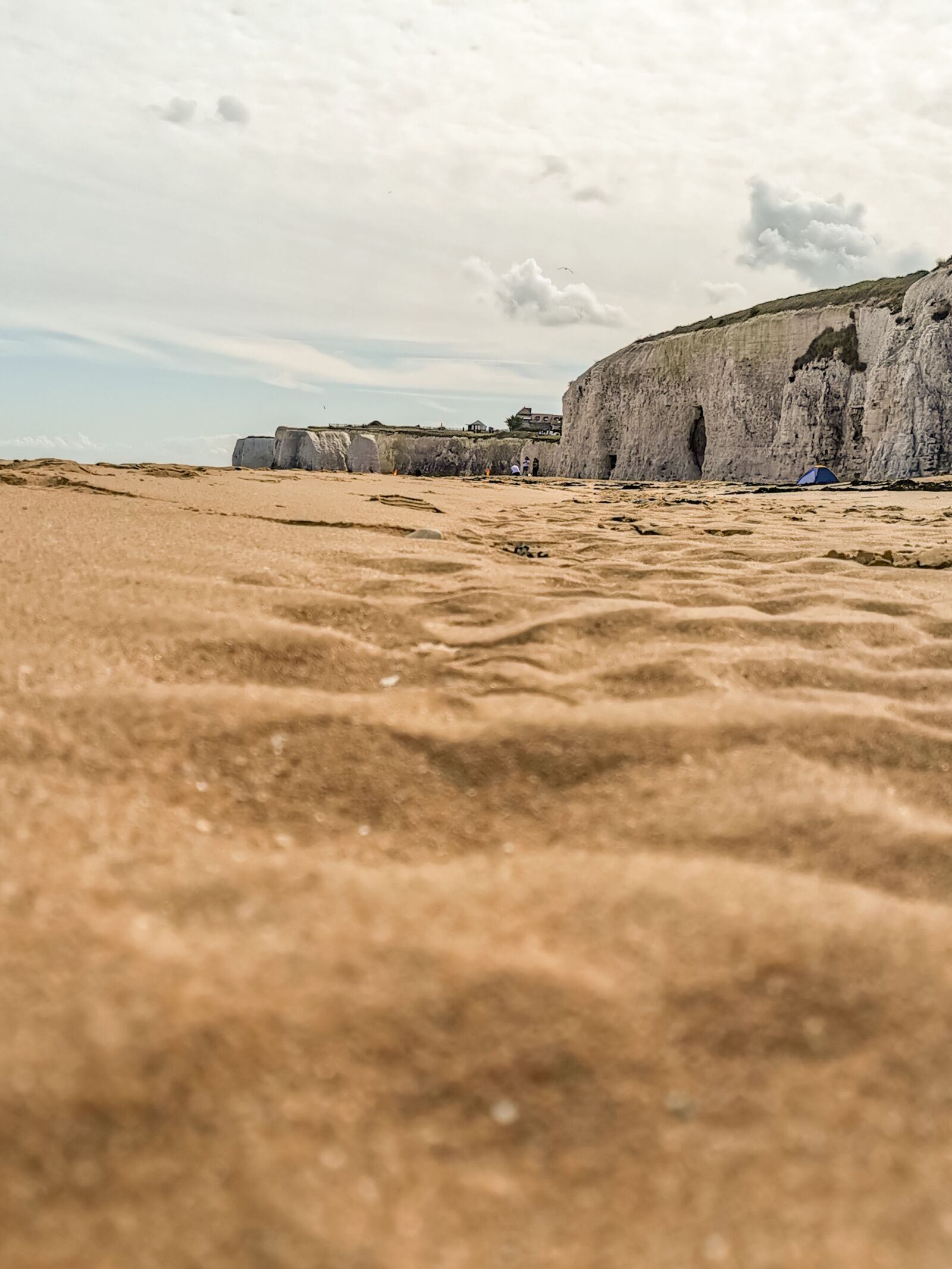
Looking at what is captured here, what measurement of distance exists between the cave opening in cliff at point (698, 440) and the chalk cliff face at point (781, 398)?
0.15ft

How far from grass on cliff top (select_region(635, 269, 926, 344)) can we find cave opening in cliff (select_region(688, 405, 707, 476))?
9.34 feet

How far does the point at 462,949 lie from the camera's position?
30.8 inches

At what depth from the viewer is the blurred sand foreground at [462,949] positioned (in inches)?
21.9

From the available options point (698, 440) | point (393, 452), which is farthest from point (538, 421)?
point (698, 440)

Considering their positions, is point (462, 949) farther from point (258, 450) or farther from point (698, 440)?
point (258, 450)

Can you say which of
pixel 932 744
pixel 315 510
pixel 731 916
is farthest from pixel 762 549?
pixel 731 916

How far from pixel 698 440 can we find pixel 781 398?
429 centimetres

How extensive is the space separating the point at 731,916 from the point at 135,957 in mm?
602

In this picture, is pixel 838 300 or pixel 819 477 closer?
pixel 819 477

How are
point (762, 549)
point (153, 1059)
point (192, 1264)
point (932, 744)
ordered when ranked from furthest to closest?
point (762, 549)
point (932, 744)
point (153, 1059)
point (192, 1264)

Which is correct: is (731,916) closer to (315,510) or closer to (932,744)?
(932,744)

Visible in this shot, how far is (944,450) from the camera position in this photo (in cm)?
1544

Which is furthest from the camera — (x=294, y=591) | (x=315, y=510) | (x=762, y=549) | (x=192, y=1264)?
(x=315, y=510)

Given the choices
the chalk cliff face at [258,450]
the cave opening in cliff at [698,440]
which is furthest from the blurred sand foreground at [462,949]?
the chalk cliff face at [258,450]
